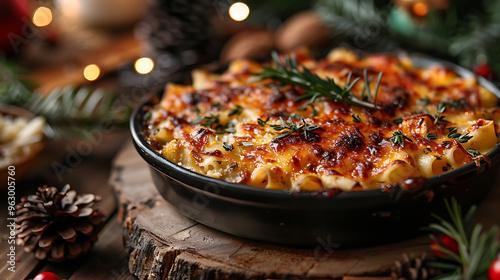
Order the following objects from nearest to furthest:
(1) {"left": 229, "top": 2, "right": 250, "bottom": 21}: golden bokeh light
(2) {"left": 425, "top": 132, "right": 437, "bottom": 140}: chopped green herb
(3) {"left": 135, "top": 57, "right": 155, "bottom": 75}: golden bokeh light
Answer: (2) {"left": 425, "top": 132, "right": 437, "bottom": 140}: chopped green herb
(1) {"left": 229, "top": 2, "right": 250, "bottom": 21}: golden bokeh light
(3) {"left": 135, "top": 57, "right": 155, "bottom": 75}: golden bokeh light

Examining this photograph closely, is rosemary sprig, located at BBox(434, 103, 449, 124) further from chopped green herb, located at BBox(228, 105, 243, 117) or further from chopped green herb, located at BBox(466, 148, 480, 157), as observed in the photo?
chopped green herb, located at BBox(228, 105, 243, 117)

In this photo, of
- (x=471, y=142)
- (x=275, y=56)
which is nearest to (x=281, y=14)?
(x=275, y=56)

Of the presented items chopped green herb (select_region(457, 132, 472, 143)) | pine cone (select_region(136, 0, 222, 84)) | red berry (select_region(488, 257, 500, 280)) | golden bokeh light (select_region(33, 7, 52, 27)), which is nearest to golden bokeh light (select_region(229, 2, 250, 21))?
pine cone (select_region(136, 0, 222, 84))

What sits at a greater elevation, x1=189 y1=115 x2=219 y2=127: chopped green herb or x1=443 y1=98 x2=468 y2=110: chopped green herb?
x1=443 y1=98 x2=468 y2=110: chopped green herb

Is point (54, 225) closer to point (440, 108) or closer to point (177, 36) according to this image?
point (440, 108)

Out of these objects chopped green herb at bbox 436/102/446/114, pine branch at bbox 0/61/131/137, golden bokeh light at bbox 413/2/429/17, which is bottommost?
pine branch at bbox 0/61/131/137

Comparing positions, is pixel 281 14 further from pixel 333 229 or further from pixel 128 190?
pixel 333 229
